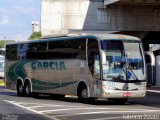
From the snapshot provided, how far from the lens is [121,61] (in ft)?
74.9

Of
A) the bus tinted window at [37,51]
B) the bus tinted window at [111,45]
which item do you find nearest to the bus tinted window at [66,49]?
the bus tinted window at [37,51]

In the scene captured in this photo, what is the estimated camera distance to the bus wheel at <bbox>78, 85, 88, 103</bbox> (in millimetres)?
23791

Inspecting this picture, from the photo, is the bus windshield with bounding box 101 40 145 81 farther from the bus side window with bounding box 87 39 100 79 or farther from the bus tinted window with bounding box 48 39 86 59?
the bus tinted window with bounding box 48 39 86 59

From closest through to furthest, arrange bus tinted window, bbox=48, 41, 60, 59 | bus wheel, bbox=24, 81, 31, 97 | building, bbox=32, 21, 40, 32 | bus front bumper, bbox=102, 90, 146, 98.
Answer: bus front bumper, bbox=102, 90, 146, 98, bus tinted window, bbox=48, 41, 60, 59, bus wheel, bbox=24, 81, 31, 97, building, bbox=32, 21, 40, 32

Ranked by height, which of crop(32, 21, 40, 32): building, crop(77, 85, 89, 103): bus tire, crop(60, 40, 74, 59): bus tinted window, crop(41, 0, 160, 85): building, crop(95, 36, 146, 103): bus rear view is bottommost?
crop(77, 85, 89, 103): bus tire

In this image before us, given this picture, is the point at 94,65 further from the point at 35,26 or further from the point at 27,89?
the point at 35,26

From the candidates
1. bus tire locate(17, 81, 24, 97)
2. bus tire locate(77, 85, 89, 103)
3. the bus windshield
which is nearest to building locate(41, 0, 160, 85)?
bus tire locate(17, 81, 24, 97)

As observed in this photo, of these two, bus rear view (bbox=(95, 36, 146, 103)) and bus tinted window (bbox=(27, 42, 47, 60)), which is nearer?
bus rear view (bbox=(95, 36, 146, 103))

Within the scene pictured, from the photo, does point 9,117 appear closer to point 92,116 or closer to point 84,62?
point 92,116

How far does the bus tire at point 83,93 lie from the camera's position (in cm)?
2378

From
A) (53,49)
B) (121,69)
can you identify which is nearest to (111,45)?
(121,69)

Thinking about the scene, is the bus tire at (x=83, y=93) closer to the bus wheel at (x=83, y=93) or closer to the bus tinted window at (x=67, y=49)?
the bus wheel at (x=83, y=93)

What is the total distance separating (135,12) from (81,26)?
19.8 feet

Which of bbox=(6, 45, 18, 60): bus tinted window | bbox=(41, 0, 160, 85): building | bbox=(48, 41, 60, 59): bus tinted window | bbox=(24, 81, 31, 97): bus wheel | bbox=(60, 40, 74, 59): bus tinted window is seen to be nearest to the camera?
bbox=(60, 40, 74, 59): bus tinted window
